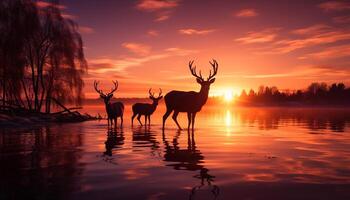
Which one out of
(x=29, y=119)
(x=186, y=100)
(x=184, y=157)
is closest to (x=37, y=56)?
(x=29, y=119)

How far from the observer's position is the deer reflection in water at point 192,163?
16.2 feet

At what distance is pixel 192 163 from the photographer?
711 centimetres

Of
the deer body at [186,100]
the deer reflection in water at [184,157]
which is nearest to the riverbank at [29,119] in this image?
the deer body at [186,100]

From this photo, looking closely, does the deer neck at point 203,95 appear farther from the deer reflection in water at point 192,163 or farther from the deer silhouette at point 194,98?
the deer reflection in water at point 192,163

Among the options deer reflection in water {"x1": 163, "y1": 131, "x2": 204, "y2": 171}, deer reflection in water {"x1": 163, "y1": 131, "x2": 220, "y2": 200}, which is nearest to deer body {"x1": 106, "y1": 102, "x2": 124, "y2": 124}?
deer reflection in water {"x1": 163, "y1": 131, "x2": 220, "y2": 200}

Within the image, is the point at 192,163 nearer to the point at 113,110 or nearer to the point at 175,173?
the point at 175,173

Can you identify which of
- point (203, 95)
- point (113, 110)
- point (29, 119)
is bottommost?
point (29, 119)

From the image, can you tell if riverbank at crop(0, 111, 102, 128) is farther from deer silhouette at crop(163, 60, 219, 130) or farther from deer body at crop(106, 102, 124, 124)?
deer silhouette at crop(163, 60, 219, 130)

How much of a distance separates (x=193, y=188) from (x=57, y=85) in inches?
919

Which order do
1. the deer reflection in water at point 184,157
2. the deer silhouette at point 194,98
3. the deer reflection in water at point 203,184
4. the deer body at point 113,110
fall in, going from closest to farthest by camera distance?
the deer reflection in water at point 203,184 < the deer reflection in water at point 184,157 < the deer silhouette at point 194,98 < the deer body at point 113,110

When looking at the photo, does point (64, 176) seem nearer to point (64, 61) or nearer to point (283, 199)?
point (283, 199)

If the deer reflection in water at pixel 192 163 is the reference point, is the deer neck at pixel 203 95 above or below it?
above

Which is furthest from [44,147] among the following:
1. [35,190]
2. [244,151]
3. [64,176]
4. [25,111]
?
[25,111]

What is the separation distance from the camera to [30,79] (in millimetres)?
24766
